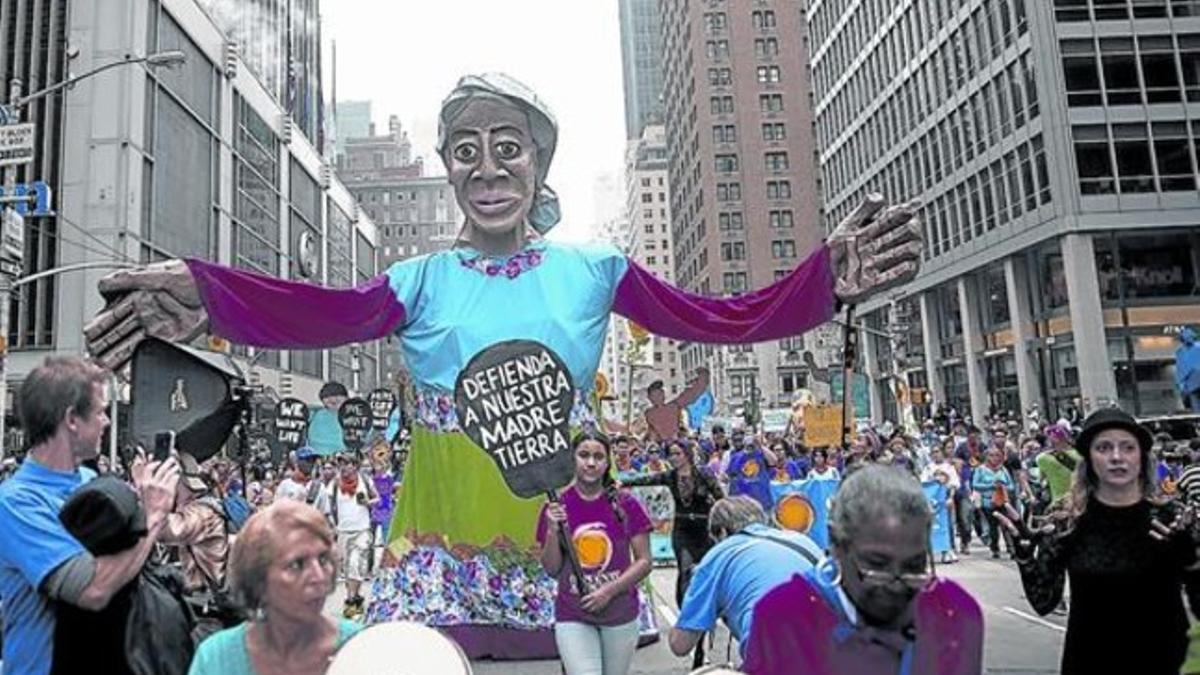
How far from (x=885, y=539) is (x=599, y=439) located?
2.92m

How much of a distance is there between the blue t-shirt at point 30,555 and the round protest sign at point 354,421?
54.0ft

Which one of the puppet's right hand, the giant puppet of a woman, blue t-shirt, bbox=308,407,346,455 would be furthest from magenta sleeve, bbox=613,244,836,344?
blue t-shirt, bbox=308,407,346,455

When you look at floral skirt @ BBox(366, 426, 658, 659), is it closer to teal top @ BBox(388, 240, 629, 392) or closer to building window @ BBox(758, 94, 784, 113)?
teal top @ BBox(388, 240, 629, 392)

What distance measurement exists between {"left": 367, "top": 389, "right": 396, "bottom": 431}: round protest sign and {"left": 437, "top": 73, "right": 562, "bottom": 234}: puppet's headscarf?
16.9m

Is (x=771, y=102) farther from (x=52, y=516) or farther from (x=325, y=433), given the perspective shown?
(x=52, y=516)

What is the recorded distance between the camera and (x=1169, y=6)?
3562 cm

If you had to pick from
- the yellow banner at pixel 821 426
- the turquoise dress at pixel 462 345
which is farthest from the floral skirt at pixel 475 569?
the yellow banner at pixel 821 426

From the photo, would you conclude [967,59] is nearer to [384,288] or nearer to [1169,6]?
[1169,6]

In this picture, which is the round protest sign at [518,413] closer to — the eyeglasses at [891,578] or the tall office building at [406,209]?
the eyeglasses at [891,578]

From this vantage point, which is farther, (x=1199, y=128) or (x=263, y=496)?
(x=1199, y=128)

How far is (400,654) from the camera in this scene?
2449 mm

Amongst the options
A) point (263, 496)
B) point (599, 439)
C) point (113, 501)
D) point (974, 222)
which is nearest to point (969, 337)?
point (974, 222)

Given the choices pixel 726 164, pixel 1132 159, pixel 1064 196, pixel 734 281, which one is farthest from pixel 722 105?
pixel 1064 196

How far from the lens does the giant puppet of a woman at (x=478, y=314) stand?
516 centimetres
